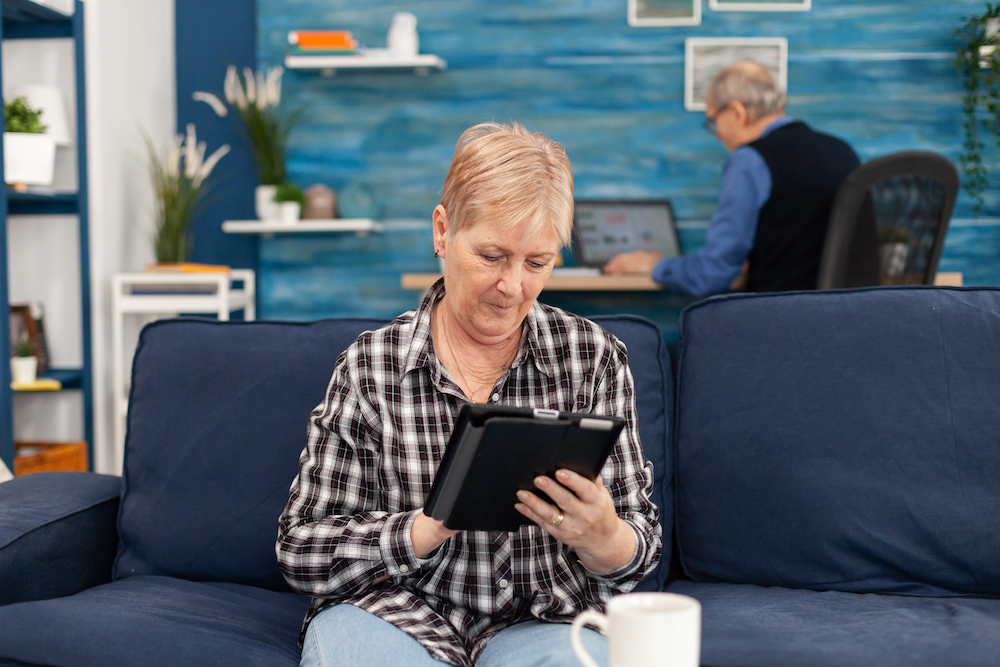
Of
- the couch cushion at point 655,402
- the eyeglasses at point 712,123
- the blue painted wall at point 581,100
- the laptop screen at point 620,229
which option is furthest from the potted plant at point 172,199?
the couch cushion at point 655,402

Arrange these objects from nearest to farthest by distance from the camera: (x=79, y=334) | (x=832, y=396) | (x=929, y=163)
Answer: (x=832, y=396), (x=929, y=163), (x=79, y=334)

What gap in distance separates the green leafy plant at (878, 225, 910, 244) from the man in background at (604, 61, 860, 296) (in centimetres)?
21

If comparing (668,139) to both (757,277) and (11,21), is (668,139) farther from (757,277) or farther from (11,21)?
(11,21)

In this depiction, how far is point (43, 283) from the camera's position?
9.61ft

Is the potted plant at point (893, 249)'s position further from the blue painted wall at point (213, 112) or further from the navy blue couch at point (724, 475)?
the blue painted wall at point (213, 112)

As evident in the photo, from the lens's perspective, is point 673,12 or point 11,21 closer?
point 11,21

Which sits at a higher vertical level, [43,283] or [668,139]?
[668,139]

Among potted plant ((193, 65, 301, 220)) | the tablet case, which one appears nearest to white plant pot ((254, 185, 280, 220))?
potted plant ((193, 65, 301, 220))

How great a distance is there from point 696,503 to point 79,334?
2350 millimetres

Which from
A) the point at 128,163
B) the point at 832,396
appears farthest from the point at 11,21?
the point at 832,396

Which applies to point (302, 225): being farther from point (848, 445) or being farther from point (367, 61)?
point (848, 445)

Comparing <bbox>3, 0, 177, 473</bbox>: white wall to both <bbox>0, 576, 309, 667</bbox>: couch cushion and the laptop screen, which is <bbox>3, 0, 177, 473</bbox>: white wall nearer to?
the laptop screen

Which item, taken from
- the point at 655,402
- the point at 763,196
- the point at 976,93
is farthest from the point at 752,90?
the point at 655,402

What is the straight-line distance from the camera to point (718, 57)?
3340 millimetres
